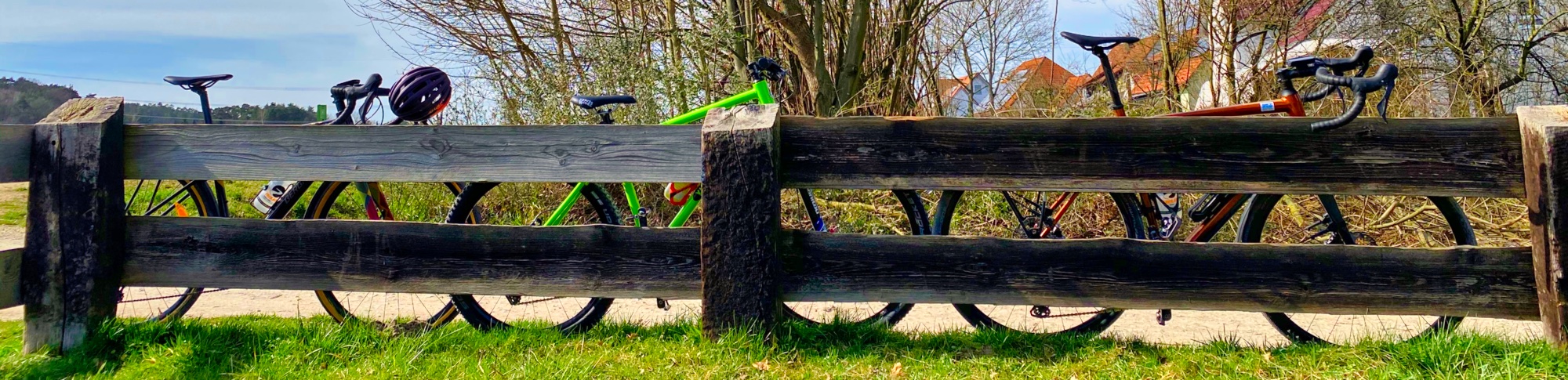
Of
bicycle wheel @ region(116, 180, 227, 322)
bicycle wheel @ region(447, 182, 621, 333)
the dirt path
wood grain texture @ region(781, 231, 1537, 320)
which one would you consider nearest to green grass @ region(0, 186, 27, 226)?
bicycle wheel @ region(116, 180, 227, 322)

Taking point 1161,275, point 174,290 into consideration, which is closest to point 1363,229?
point 1161,275

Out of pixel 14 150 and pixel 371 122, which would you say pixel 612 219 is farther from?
pixel 14 150

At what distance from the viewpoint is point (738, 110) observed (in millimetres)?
3250

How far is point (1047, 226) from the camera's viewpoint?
13.9ft

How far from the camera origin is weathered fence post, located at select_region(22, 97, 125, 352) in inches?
128

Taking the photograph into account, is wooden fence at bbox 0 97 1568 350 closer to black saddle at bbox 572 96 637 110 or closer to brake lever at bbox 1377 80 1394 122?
brake lever at bbox 1377 80 1394 122

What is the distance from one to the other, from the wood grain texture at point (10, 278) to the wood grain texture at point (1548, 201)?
533 cm

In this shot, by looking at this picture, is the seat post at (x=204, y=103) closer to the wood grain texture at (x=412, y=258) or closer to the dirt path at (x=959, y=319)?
the dirt path at (x=959, y=319)

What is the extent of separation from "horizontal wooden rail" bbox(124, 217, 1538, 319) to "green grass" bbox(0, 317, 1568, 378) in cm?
18

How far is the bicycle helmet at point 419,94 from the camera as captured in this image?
3914 millimetres

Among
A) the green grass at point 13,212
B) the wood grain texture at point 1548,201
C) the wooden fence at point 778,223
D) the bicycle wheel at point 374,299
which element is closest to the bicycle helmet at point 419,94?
the bicycle wheel at point 374,299

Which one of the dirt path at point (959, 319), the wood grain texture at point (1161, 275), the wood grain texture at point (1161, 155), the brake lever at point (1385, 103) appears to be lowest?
the dirt path at point (959, 319)

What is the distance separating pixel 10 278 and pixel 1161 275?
418 cm

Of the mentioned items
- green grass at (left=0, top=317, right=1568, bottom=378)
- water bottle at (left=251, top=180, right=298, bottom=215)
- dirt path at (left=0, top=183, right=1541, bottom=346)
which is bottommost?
dirt path at (left=0, top=183, right=1541, bottom=346)
